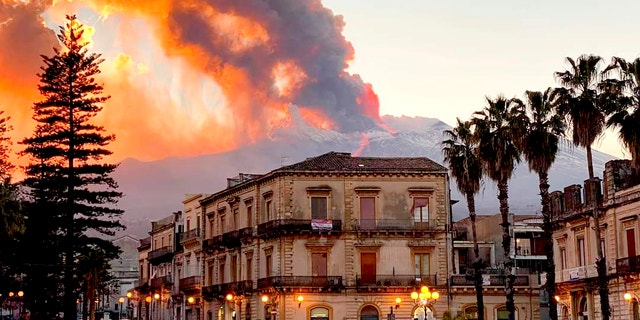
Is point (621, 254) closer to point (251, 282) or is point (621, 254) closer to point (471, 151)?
point (471, 151)

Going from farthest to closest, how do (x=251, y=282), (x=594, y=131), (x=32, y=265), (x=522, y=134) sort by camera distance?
1. (x=251, y=282)
2. (x=32, y=265)
3. (x=522, y=134)
4. (x=594, y=131)

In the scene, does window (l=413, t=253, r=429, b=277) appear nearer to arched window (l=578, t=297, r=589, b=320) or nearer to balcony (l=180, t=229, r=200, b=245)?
arched window (l=578, t=297, r=589, b=320)

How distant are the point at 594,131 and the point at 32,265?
133 feet

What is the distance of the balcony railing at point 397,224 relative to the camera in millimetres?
71250

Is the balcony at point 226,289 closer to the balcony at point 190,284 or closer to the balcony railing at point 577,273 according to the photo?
the balcony at point 190,284

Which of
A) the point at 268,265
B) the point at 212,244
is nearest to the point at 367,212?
the point at 268,265

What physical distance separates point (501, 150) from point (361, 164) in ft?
60.2

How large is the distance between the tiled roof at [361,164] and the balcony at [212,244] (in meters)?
11.8

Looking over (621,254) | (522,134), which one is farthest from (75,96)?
(621,254)

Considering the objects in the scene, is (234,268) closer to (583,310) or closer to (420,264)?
(420,264)

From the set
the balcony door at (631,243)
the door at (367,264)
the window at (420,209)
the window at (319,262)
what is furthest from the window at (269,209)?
the balcony door at (631,243)

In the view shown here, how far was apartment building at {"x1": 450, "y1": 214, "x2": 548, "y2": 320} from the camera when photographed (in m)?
70.8

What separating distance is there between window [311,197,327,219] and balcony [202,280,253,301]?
24.9ft

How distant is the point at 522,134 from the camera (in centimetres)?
5306
